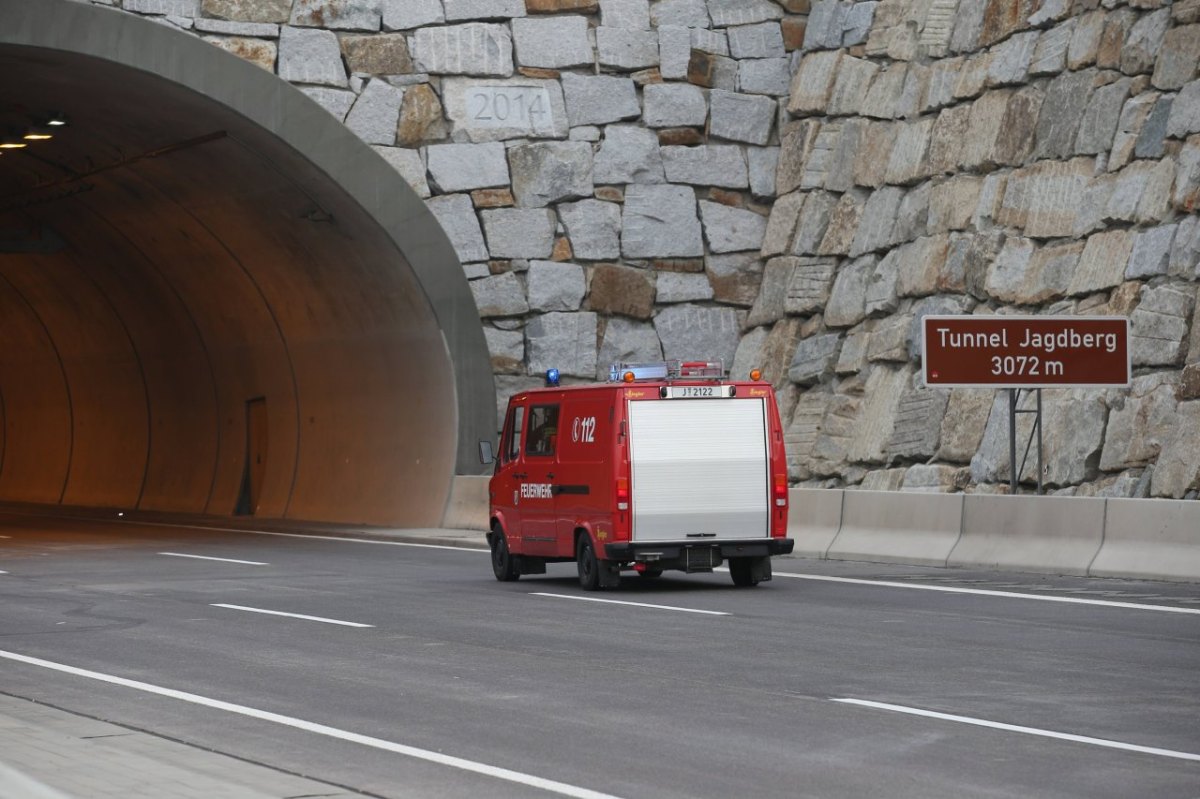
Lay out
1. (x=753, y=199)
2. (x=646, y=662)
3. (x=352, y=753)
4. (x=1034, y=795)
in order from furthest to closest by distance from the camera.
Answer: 1. (x=753, y=199)
2. (x=646, y=662)
3. (x=352, y=753)
4. (x=1034, y=795)

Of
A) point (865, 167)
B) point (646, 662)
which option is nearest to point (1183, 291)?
point (865, 167)

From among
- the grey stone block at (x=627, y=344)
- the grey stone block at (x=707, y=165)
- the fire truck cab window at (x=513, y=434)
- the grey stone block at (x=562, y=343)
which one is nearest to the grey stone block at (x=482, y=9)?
the grey stone block at (x=707, y=165)

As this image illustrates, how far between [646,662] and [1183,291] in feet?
40.4

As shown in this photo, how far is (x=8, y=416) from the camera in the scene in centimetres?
4925

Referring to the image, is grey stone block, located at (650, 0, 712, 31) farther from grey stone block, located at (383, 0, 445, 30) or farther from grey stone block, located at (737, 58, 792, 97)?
grey stone block, located at (383, 0, 445, 30)

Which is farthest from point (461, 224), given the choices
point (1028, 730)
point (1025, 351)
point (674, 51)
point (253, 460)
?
point (1028, 730)

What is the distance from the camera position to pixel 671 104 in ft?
103

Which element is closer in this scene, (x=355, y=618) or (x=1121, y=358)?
(x=355, y=618)

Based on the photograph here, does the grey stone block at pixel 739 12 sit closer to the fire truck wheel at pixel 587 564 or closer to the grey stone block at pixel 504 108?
the grey stone block at pixel 504 108

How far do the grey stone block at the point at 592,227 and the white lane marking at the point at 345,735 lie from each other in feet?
61.0

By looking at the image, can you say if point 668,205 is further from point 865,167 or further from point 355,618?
point 355,618

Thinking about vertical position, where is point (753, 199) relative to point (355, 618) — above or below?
above

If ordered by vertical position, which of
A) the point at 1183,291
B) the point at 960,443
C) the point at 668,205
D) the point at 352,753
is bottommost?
the point at 352,753

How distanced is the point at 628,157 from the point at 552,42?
2.22 meters
